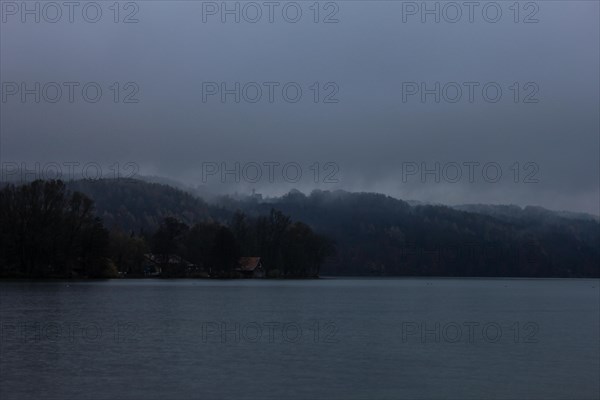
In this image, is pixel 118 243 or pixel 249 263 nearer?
pixel 118 243

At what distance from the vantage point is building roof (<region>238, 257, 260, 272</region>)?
143850 mm

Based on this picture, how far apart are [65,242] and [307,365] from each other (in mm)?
84955

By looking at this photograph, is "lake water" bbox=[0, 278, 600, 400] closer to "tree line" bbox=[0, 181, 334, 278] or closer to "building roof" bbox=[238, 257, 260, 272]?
"tree line" bbox=[0, 181, 334, 278]

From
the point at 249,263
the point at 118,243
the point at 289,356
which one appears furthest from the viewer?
the point at 249,263

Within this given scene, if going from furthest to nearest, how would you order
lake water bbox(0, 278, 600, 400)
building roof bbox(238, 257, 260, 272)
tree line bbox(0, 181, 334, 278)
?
building roof bbox(238, 257, 260, 272) → tree line bbox(0, 181, 334, 278) → lake water bbox(0, 278, 600, 400)

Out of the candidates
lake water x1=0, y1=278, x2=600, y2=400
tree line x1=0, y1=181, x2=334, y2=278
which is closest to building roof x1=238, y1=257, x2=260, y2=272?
tree line x1=0, y1=181, x2=334, y2=278

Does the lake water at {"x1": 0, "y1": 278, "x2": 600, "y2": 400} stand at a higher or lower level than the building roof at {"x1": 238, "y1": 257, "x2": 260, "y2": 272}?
lower

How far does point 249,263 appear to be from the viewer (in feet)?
475

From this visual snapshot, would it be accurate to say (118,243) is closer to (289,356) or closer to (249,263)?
(249,263)

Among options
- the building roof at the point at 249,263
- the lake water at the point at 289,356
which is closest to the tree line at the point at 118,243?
the building roof at the point at 249,263

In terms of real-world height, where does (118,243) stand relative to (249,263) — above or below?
above

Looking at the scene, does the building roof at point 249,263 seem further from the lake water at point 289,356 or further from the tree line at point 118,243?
the lake water at point 289,356

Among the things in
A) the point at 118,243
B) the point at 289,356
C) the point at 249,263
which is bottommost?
the point at 289,356

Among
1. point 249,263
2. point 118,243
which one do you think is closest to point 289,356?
point 118,243
